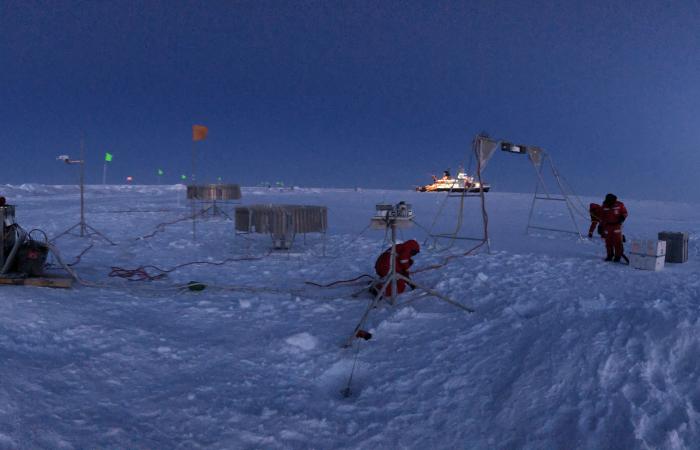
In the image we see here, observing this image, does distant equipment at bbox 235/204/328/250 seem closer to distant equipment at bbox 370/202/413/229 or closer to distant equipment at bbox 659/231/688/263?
distant equipment at bbox 370/202/413/229

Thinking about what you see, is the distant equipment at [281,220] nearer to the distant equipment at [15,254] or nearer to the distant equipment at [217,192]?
the distant equipment at [15,254]

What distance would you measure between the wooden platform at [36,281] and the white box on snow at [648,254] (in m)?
9.83

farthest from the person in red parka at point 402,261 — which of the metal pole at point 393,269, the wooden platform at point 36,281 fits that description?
the wooden platform at point 36,281

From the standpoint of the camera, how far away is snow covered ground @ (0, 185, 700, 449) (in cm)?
342

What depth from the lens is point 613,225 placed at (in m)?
9.52

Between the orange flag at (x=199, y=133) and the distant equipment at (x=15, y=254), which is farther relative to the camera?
the orange flag at (x=199, y=133)

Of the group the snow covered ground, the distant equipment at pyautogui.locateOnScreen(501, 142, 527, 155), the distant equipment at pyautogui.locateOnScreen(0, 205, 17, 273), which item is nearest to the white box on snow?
the snow covered ground

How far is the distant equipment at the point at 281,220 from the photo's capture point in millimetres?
10602

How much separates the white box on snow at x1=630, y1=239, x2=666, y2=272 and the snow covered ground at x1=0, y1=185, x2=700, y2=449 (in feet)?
2.95

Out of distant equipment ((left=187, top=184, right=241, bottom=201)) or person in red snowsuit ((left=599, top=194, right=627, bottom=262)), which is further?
distant equipment ((left=187, top=184, right=241, bottom=201))

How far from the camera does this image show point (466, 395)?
4020 mm

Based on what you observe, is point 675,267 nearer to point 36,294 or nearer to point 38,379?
point 38,379

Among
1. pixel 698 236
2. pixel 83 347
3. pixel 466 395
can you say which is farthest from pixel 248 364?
pixel 698 236

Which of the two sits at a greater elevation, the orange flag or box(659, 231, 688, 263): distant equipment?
the orange flag
